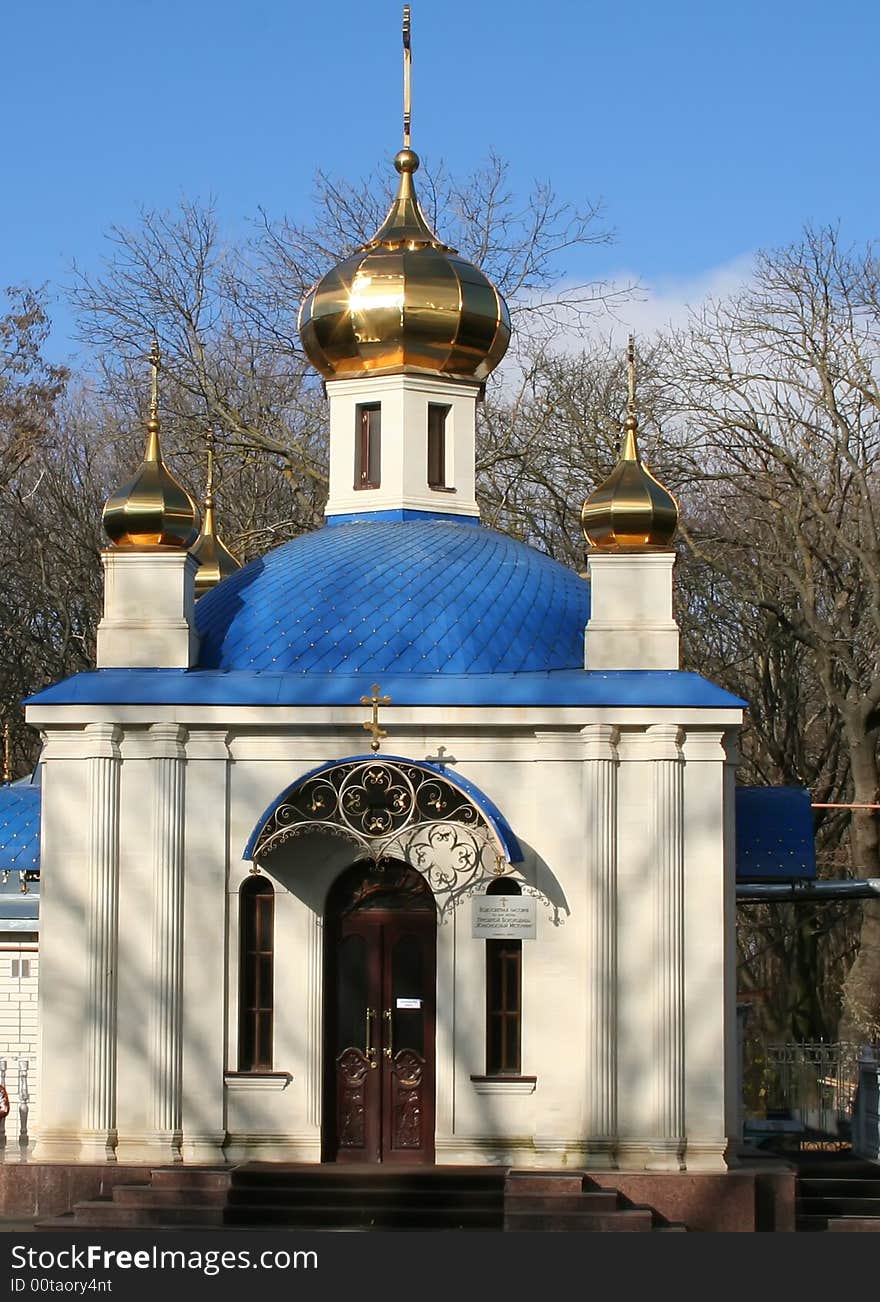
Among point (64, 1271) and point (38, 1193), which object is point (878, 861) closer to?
point (38, 1193)

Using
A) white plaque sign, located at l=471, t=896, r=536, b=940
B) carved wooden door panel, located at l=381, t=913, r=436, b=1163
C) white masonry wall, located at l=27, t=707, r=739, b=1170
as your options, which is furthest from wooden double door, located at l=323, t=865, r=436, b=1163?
white plaque sign, located at l=471, t=896, r=536, b=940

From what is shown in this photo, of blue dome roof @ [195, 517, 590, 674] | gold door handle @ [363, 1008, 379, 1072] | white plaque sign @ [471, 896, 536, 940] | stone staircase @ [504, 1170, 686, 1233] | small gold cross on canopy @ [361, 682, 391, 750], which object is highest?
blue dome roof @ [195, 517, 590, 674]

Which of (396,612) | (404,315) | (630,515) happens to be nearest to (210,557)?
(404,315)

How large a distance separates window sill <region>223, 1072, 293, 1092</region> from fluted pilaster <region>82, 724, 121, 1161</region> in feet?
2.59

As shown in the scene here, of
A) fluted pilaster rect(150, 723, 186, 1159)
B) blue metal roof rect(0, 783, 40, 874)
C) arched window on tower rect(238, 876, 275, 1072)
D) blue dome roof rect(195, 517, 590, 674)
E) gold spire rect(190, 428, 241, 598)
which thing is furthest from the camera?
gold spire rect(190, 428, 241, 598)

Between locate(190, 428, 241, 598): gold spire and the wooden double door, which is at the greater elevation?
locate(190, 428, 241, 598): gold spire

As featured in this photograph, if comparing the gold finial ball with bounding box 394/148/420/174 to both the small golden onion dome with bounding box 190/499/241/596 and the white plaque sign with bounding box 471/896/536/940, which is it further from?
the white plaque sign with bounding box 471/896/536/940

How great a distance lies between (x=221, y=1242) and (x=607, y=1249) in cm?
228

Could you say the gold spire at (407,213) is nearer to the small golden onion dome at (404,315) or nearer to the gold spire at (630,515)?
the small golden onion dome at (404,315)

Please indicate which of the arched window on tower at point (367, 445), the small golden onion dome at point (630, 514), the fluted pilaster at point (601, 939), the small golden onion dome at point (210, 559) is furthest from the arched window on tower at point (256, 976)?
the small golden onion dome at point (210, 559)

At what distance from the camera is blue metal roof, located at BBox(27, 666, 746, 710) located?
15.3m

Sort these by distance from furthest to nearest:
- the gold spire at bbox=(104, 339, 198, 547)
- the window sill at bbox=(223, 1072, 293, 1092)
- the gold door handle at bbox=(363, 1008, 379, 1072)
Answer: the gold spire at bbox=(104, 339, 198, 547) → the gold door handle at bbox=(363, 1008, 379, 1072) → the window sill at bbox=(223, 1072, 293, 1092)

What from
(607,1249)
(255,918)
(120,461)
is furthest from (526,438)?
(607,1249)

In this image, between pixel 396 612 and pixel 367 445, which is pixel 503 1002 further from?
pixel 367 445
